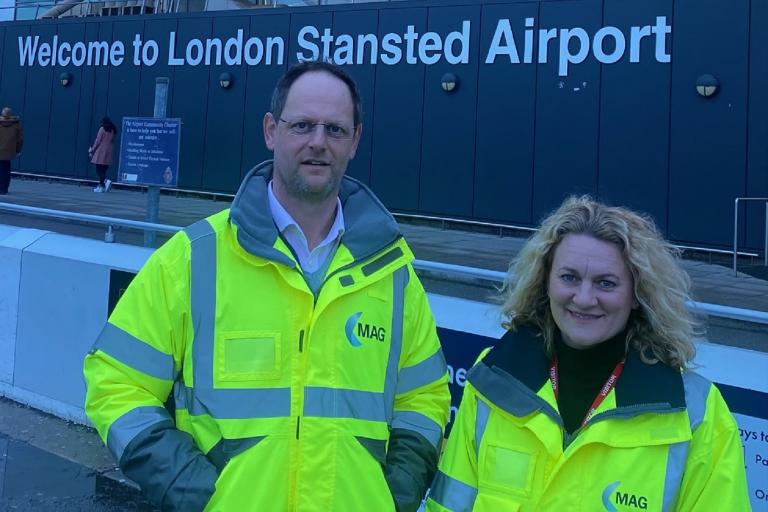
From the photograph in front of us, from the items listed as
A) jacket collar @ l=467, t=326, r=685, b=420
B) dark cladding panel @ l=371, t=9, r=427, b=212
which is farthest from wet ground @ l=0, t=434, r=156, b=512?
dark cladding panel @ l=371, t=9, r=427, b=212

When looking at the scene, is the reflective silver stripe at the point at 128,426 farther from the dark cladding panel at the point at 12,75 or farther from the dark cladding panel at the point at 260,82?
the dark cladding panel at the point at 12,75

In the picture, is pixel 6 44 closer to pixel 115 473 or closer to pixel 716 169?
pixel 716 169

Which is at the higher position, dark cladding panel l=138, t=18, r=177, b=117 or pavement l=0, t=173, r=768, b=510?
dark cladding panel l=138, t=18, r=177, b=117

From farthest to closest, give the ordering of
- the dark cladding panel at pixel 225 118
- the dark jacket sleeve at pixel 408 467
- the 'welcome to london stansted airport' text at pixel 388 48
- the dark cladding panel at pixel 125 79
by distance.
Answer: the dark cladding panel at pixel 125 79 < the dark cladding panel at pixel 225 118 < the 'welcome to london stansted airport' text at pixel 388 48 < the dark jacket sleeve at pixel 408 467

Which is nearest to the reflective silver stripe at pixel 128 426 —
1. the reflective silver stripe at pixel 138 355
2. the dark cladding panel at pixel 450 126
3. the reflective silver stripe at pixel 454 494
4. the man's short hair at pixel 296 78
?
the reflective silver stripe at pixel 138 355

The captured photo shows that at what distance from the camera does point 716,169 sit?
40.9 ft

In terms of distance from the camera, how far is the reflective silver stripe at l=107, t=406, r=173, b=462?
205 cm

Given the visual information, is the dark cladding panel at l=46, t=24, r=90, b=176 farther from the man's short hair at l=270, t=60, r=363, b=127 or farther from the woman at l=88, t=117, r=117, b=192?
the man's short hair at l=270, t=60, r=363, b=127

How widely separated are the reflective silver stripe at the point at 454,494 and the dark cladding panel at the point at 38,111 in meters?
21.0

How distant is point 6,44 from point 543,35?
15.8 meters

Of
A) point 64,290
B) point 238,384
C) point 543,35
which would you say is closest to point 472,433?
point 238,384

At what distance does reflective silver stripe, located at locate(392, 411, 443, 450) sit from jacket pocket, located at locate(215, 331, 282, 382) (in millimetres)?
424

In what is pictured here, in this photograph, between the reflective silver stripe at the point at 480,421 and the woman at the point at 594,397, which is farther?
the reflective silver stripe at the point at 480,421

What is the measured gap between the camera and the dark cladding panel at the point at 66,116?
66.7 ft
